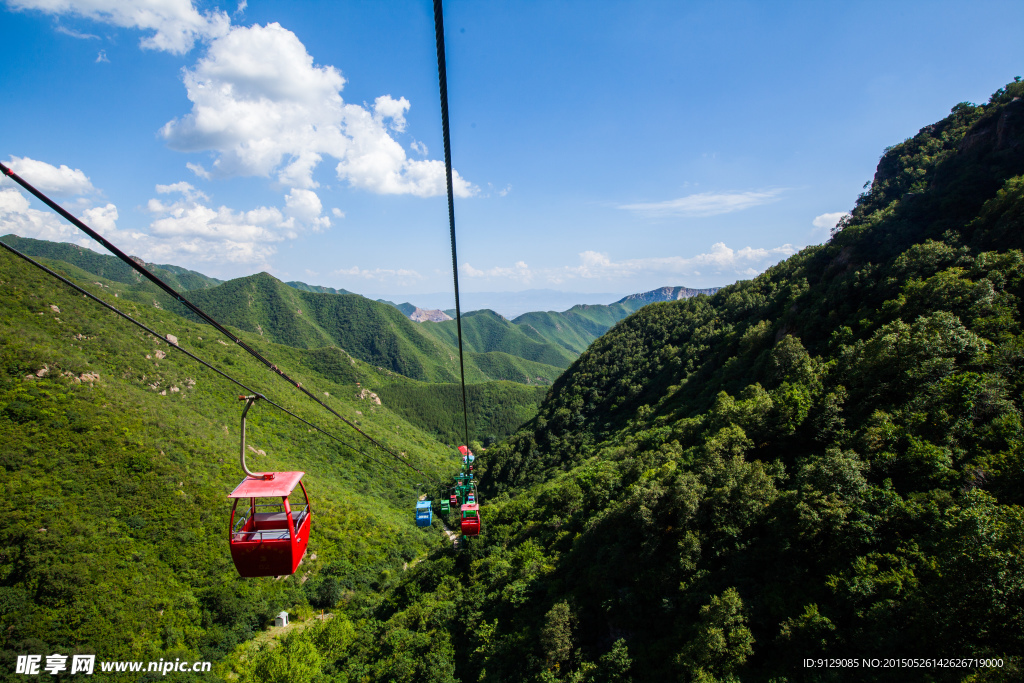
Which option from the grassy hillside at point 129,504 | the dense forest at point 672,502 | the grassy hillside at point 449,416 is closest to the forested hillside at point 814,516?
the dense forest at point 672,502

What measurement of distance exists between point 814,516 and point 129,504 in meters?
85.1

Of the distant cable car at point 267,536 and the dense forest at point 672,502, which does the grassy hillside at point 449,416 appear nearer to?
the dense forest at point 672,502

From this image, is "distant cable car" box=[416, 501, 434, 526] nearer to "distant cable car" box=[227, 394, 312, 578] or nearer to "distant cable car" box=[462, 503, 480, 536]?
"distant cable car" box=[462, 503, 480, 536]

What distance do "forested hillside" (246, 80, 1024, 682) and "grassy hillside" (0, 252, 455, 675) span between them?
13859 mm

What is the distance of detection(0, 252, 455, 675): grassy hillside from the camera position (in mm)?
47938

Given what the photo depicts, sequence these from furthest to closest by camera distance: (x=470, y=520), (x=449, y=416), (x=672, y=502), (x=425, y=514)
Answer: (x=449, y=416) → (x=672, y=502) → (x=425, y=514) → (x=470, y=520)

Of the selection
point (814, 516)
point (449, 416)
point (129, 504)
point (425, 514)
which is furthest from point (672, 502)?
point (449, 416)

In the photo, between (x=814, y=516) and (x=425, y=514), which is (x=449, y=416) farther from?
(x=814, y=516)

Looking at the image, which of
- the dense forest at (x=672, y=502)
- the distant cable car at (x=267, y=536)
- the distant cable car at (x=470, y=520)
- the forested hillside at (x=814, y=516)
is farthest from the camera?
the distant cable car at (x=470, y=520)

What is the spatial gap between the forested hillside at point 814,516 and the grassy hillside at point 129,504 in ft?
45.5

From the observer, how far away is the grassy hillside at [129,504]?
47938 mm

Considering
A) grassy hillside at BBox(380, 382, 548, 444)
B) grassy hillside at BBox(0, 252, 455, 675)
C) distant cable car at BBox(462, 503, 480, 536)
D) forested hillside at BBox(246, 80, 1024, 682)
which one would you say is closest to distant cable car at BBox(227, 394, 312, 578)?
distant cable car at BBox(462, 503, 480, 536)

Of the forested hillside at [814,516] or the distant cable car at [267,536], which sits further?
the forested hillside at [814,516]

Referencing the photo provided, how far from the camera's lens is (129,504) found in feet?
193
